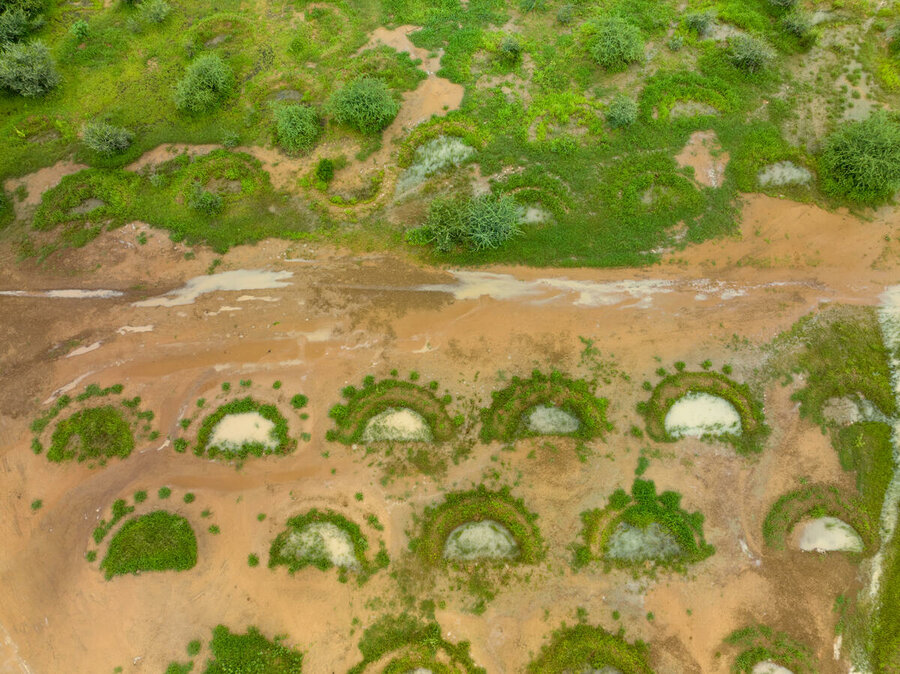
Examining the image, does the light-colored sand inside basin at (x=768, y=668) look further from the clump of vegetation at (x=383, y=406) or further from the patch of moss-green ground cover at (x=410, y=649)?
the clump of vegetation at (x=383, y=406)

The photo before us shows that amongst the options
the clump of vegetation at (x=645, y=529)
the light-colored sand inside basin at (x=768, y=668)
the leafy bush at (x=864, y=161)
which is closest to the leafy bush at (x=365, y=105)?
the clump of vegetation at (x=645, y=529)

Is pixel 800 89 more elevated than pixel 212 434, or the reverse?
pixel 800 89

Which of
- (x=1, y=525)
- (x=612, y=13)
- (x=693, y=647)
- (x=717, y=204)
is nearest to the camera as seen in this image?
(x=693, y=647)

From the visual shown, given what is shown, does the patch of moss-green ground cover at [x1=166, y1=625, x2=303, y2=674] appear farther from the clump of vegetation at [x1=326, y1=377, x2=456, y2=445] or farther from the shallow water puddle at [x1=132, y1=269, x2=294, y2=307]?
the shallow water puddle at [x1=132, y1=269, x2=294, y2=307]

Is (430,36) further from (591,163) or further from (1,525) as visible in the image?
(1,525)

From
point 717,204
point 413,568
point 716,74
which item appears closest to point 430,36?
point 716,74

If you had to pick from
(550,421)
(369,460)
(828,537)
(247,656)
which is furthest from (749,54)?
(247,656)

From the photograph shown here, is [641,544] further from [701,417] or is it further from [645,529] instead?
[701,417]
